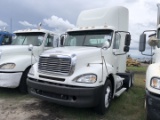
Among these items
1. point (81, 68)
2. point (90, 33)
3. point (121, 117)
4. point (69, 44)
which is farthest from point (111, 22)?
point (121, 117)

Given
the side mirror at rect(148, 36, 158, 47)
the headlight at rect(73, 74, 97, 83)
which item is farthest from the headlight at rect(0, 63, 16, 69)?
the side mirror at rect(148, 36, 158, 47)

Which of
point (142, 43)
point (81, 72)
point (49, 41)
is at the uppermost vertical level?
point (49, 41)

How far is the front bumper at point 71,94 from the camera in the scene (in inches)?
196

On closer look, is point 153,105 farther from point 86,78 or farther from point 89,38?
point 89,38

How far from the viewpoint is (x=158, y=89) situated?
153 inches

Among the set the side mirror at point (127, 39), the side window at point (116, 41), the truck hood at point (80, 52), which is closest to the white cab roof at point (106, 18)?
the side window at point (116, 41)

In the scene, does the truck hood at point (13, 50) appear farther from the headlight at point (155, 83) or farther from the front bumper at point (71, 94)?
the headlight at point (155, 83)

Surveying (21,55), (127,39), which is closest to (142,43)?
(127,39)

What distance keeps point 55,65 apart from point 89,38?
74.1 inches

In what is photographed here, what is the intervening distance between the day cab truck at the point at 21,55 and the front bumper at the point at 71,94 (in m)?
2.13

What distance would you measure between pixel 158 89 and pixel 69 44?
3.92 meters

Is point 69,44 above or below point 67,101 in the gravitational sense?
above

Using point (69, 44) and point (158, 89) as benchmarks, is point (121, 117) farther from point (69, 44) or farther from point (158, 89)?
point (69, 44)

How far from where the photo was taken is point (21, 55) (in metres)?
7.82
